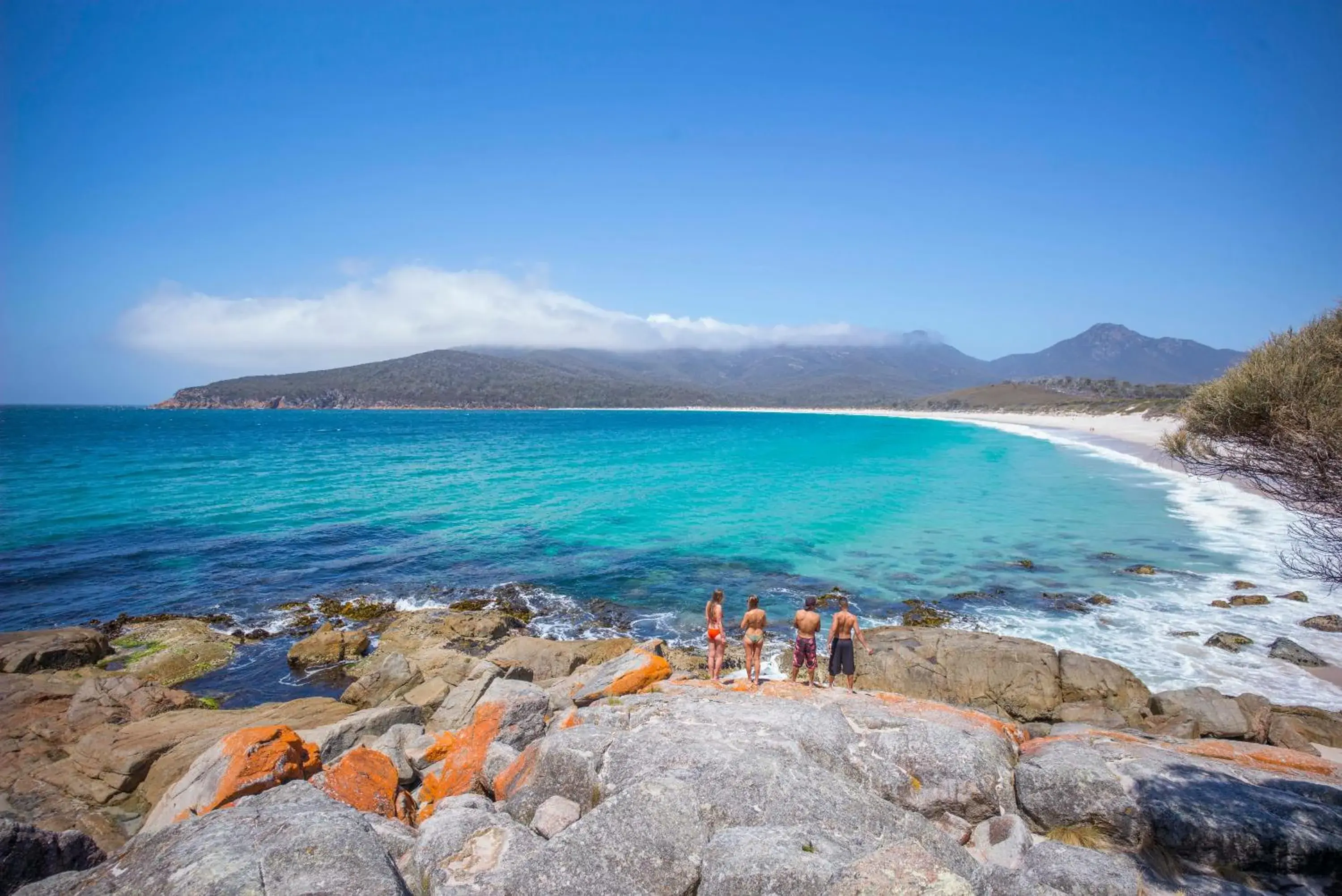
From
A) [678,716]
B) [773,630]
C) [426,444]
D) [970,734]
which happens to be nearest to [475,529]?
[773,630]

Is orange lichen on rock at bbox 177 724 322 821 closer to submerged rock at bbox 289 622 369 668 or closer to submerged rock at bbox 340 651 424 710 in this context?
submerged rock at bbox 340 651 424 710

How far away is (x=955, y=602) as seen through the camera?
22.7m

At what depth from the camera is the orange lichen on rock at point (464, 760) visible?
9.41 metres

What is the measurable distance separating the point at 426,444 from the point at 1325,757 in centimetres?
9476

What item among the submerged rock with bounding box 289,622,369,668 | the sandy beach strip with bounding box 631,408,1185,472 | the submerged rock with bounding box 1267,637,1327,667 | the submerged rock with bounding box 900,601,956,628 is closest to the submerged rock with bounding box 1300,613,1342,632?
the submerged rock with bounding box 1267,637,1327,667

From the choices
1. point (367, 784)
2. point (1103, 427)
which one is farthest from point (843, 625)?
point (1103, 427)

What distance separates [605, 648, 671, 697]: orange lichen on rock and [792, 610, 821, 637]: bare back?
3208mm

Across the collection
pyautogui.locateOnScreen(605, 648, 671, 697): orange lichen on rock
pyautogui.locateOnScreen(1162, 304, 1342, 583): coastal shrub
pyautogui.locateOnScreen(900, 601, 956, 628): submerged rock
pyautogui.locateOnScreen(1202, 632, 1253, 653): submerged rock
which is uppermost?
pyautogui.locateOnScreen(1162, 304, 1342, 583): coastal shrub

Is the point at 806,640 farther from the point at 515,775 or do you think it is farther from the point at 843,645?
the point at 515,775

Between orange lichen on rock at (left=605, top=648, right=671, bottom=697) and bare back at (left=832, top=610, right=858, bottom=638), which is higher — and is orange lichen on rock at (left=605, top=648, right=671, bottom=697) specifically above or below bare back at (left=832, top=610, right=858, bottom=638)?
below

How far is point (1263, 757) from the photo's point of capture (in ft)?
33.2

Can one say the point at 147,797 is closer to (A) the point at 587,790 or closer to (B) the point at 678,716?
(A) the point at 587,790

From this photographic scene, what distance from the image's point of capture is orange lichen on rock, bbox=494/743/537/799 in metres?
8.29

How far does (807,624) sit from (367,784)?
915cm
